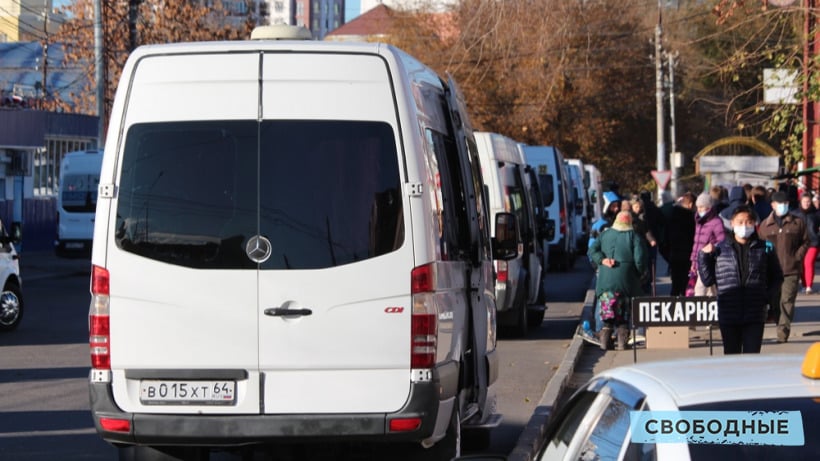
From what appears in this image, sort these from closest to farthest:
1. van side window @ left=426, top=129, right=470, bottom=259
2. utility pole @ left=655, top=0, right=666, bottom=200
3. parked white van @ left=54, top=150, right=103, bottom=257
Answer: van side window @ left=426, top=129, right=470, bottom=259
parked white van @ left=54, top=150, right=103, bottom=257
utility pole @ left=655, top=0, right=666, bottom=200

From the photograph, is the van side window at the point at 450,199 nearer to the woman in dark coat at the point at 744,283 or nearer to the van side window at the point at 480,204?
the van side window at the point at 480,204

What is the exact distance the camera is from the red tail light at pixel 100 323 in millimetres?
6930

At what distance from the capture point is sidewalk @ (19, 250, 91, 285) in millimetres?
30445

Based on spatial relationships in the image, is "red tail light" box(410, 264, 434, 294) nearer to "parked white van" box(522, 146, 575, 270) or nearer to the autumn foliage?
"parked white van" box(522, 146, 575, 270)

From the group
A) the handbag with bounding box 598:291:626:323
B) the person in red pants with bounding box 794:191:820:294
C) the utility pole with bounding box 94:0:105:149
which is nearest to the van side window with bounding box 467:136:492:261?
the handbag with bounding box 598:291:626:323

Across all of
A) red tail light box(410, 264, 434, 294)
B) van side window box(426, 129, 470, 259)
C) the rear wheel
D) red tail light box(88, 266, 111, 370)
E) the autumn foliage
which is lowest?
the rear wheel

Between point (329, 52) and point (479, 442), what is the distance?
3.39 m

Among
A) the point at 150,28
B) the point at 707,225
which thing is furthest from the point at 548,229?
the point at 150,28

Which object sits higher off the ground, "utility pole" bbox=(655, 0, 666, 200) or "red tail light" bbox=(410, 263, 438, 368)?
"utility pole" bbox=(655, 0, 666, 200)

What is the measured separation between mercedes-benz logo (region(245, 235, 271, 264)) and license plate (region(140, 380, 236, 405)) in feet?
2.12

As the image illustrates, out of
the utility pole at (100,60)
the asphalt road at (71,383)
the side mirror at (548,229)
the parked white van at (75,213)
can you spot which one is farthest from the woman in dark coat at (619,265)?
the utility pole at (100,60)

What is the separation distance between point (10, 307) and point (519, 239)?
264 inches

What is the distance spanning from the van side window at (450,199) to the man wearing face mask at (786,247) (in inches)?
344

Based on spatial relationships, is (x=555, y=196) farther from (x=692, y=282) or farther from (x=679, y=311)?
(x=679, y=311)
